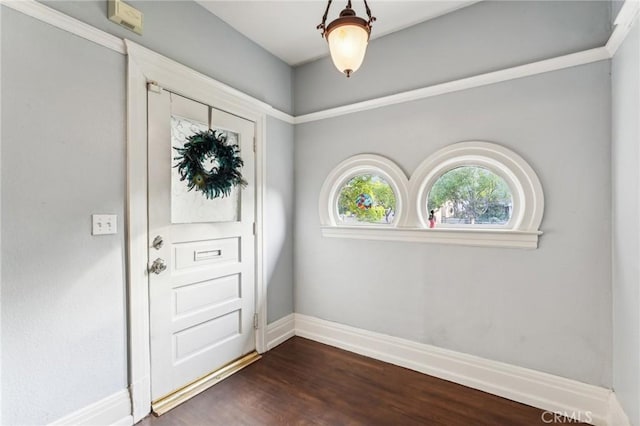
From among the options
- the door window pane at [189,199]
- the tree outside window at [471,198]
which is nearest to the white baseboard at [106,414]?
the door window pane at [189,199]

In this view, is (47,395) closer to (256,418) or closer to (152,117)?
(256,418)

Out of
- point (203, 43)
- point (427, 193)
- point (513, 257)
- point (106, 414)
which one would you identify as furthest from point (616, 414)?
point (203, 43)

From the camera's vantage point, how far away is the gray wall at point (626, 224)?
1410 millimetres

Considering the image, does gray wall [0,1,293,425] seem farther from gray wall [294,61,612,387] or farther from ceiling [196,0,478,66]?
gray wall [294,61,612,387]

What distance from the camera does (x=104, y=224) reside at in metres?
1.66

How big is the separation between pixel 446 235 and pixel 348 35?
1.62m

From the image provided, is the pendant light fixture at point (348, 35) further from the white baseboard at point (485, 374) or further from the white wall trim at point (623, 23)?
the white baseboard at point (485, 374)

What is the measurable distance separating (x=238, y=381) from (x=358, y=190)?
6.40ft

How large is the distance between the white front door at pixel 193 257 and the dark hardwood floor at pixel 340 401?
0.26m

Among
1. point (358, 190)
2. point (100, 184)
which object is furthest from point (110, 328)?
point (358, 190)

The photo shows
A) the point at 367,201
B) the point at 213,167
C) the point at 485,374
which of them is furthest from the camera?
the point at 367,201

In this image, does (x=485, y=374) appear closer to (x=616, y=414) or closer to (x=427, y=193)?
(x=616, y=414)

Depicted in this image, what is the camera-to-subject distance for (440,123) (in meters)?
2.28

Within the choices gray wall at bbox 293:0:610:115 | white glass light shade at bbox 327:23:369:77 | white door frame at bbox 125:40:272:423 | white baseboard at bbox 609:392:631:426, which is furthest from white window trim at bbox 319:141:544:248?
white door frame at bbox 125:40:272:423
